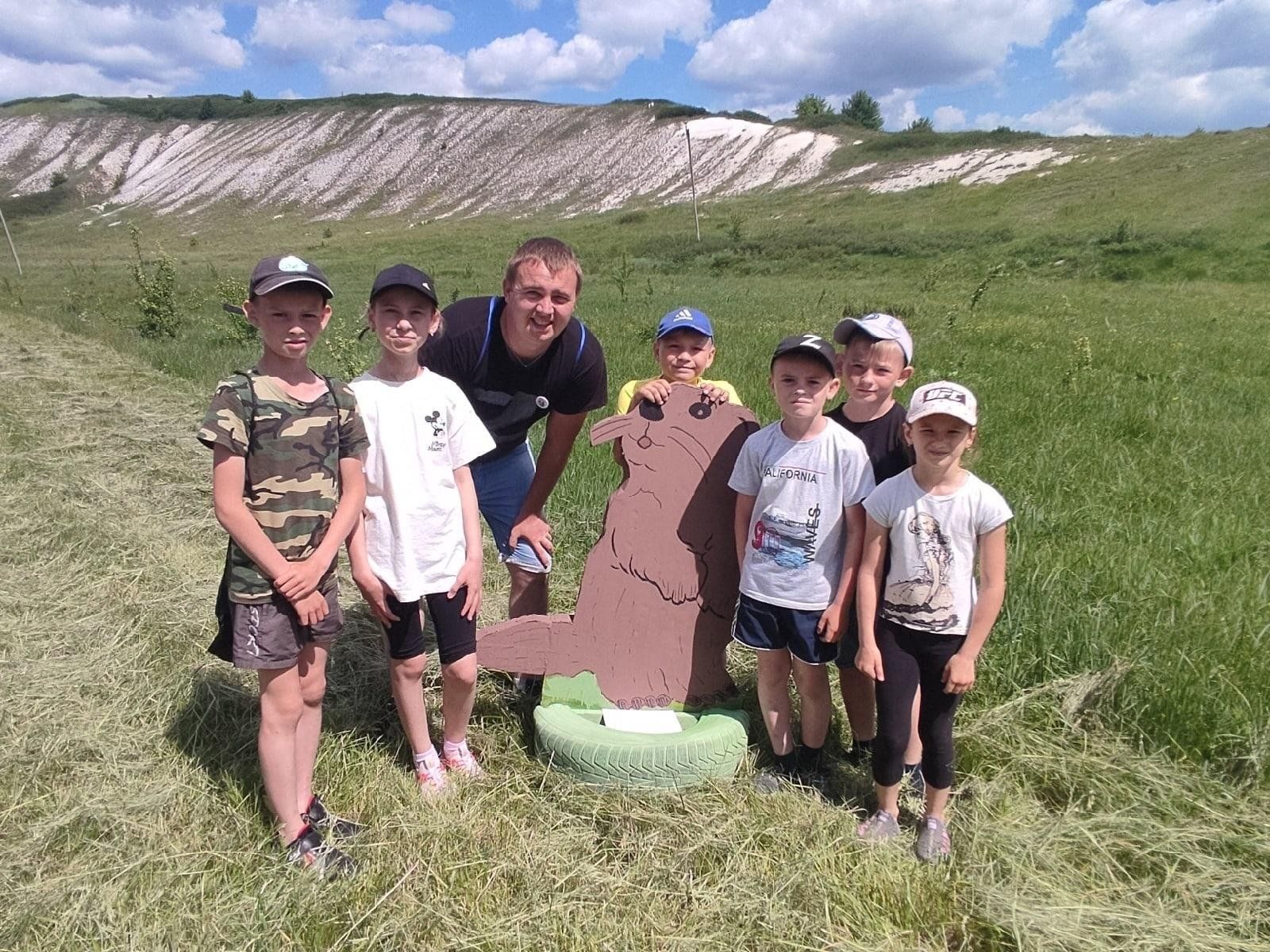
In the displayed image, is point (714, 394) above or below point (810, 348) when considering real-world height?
below

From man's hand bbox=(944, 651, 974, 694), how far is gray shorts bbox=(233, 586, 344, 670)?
198 centimetres

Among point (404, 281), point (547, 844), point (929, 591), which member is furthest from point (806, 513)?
point (404, 281)

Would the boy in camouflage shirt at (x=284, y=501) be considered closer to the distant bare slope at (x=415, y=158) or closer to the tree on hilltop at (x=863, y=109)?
the distant bare slope at (x=415, y=158)

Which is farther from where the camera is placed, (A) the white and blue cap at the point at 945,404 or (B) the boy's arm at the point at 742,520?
(B) the boy's arm at the point at 742,520

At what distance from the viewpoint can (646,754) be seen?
280 cm

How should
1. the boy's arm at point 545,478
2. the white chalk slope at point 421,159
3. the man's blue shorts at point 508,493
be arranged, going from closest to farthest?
the boy's arm at point 545,478 → the man's blue shorts at point 508,493 → the white chalk slope at point 421,159

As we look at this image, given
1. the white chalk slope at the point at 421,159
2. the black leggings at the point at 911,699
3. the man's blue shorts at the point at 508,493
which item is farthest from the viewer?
→ the white chalk slope at the point at 421,159

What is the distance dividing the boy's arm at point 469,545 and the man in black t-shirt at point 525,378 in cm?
51

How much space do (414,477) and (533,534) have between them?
892 millimetres

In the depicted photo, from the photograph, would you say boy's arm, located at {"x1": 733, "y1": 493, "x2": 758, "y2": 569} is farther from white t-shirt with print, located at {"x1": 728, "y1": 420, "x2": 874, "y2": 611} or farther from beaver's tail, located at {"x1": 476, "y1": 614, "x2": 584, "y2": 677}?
beaver's tail, located at {"x1": 476, "y1": 614, "x2": 584, "y2": 677}

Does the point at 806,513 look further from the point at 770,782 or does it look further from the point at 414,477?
the point at 414,477

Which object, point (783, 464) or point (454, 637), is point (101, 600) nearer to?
point (454, 637)

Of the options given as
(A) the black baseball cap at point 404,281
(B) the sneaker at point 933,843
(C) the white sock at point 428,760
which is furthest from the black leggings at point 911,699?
(A) the black baseball cap at point 404,281

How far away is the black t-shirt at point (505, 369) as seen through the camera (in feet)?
10.1
